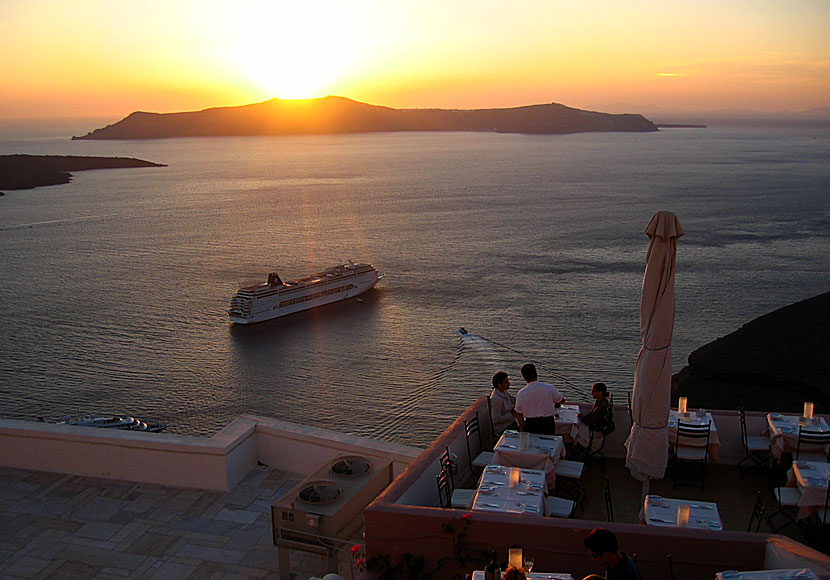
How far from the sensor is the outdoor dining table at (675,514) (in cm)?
541

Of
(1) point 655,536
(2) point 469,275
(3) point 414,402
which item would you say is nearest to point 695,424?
(1) point 655,536

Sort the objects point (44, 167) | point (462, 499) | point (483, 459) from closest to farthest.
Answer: point (462, 499)
point (483, 459)
point (44, 167)

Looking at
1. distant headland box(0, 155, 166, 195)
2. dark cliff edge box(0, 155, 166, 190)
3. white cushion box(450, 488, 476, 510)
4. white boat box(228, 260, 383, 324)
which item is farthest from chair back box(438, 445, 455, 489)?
dark cliff edge box(0, 155, 166, 190)

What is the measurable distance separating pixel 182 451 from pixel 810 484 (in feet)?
20.0

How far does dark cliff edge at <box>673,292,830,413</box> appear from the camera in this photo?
27.4 m

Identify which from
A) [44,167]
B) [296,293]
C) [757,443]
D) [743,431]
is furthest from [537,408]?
[44,167]

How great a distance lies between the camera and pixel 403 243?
6644 cm

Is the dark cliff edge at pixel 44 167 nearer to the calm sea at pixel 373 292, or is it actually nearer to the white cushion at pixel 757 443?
the calm sea at pixel 373 292

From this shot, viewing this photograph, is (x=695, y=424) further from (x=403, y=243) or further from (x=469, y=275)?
(x=403, y=243)

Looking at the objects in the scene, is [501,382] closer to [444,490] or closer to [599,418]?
[599,418]

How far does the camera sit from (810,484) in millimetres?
5895

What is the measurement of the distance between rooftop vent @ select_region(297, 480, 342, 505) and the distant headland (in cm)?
13554

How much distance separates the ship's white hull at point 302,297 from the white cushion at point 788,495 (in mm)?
38913

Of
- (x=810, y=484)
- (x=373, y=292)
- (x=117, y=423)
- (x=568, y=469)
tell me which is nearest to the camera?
(x=810, y=484)
